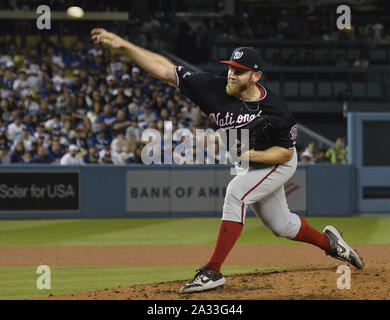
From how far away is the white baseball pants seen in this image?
6199 millimetres

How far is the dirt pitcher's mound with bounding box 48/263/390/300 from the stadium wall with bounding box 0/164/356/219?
25.4 feet

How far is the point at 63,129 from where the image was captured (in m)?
16.2

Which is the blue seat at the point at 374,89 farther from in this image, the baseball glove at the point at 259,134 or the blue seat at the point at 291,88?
the baseball glove at the point at 259,134

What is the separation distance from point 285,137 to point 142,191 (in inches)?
344

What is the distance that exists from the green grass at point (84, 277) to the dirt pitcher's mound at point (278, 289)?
76cm

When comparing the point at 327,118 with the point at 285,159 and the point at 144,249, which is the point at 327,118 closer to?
the point at 144,249

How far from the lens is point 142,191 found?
14.7 metres

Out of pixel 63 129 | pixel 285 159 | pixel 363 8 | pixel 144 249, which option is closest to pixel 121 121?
pixel 63 129

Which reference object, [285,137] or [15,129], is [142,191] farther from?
[285,137]

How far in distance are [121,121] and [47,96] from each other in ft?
8.37

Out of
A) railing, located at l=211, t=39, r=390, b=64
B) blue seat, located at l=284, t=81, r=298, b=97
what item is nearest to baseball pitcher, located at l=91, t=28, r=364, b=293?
blue seat, located at l=284, t=81, r=298, b=97
